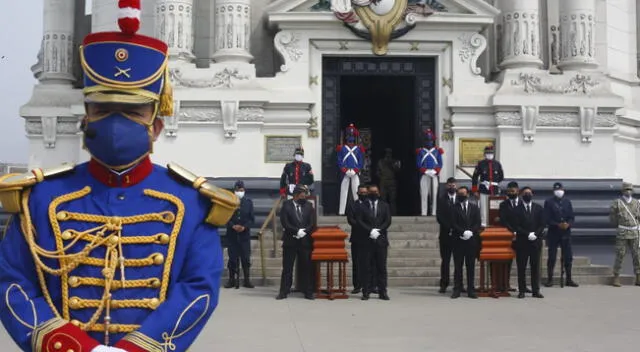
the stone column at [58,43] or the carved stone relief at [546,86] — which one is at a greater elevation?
the stone column at [58,43]

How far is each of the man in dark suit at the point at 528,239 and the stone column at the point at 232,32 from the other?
7392 millimetres

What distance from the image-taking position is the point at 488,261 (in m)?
13.3

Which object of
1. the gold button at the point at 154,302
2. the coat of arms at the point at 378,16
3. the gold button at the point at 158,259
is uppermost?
the coat of arms at the point at 378,16

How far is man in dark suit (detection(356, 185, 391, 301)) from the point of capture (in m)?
12.8

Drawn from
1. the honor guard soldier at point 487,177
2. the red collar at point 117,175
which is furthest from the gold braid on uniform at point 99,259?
the honor guard soldier at point 487,177

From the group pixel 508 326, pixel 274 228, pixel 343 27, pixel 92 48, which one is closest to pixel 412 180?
pixel 343 27

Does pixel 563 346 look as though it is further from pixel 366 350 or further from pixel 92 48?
pixel 92 48

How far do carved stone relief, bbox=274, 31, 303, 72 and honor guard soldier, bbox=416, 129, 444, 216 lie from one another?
11.5 ft

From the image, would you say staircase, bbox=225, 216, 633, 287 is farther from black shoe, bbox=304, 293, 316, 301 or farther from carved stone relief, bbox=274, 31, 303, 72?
carved stone relief, bbox=274, 31, 303, 72

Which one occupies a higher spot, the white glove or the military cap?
the military cap

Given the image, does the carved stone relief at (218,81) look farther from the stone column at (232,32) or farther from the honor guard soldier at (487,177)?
the honor guard soldier at (487,177)

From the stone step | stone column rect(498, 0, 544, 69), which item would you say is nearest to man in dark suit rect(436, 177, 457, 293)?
the stone step

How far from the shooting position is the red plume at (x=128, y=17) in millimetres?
3785

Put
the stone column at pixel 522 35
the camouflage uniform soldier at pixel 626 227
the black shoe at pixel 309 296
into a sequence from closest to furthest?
the black shoe at pixel 309 296 < the camouflage uniform soldier at pixel 626 227 < the stone column at pixel 522 35
